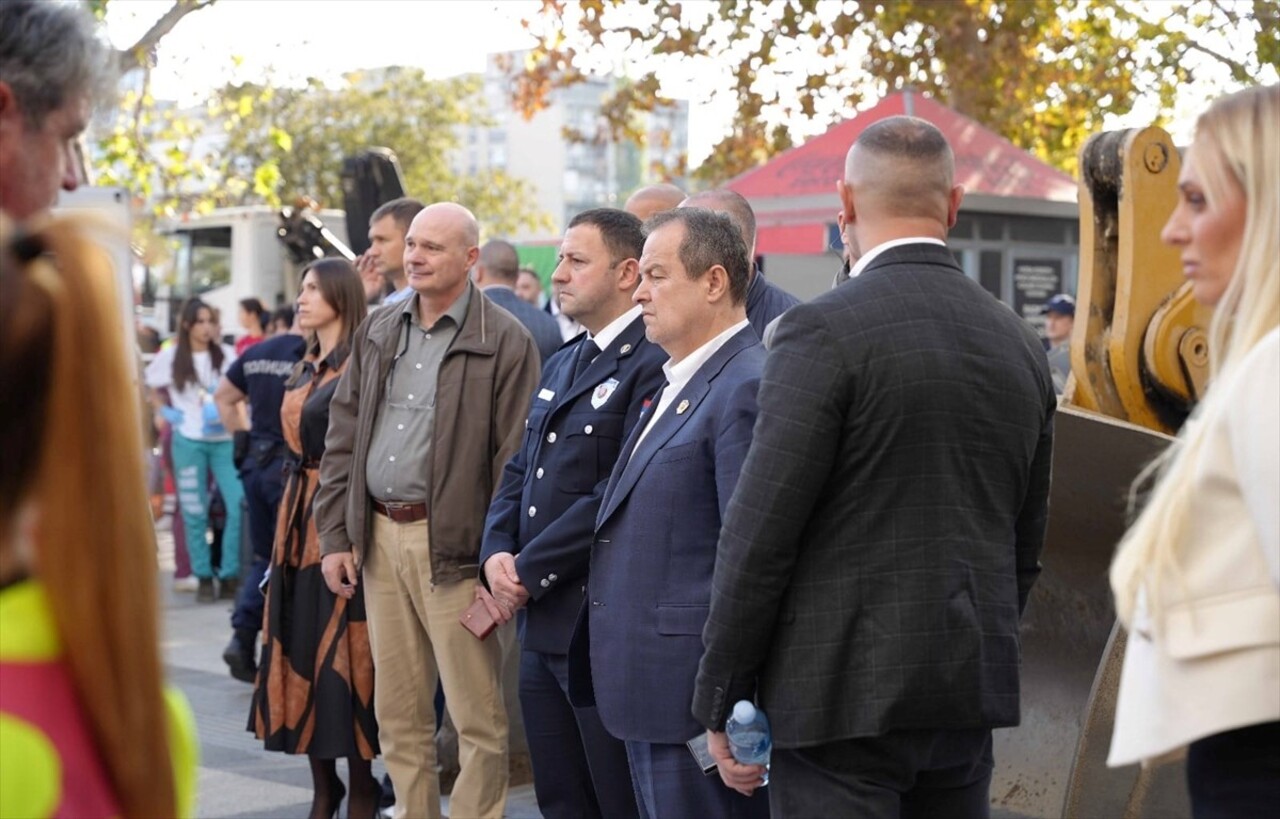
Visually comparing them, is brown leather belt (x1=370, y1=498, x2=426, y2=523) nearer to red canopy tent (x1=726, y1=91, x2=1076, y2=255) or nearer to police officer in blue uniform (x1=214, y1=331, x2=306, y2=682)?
police officer in blue uniform (x1=214, y1=331, x2=306, y2=682)

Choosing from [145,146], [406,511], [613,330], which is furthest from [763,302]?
[145,146]

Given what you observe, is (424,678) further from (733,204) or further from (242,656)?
(242,656)

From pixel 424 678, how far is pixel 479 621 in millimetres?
681

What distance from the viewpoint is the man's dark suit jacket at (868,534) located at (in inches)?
139

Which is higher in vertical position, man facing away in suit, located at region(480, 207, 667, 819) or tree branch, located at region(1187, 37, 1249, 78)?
tree branch, located at region(1187, 37, 1249, 78)

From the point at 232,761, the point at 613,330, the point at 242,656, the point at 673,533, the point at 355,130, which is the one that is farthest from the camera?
the point at 355,130

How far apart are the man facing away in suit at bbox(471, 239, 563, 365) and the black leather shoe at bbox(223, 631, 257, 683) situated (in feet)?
7.88

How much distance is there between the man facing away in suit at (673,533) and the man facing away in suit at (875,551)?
2.51 ft

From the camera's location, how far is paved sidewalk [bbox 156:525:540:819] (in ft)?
24.0

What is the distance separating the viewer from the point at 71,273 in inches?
65.9

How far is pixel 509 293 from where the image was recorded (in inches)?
331

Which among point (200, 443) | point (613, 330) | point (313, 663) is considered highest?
point (613, 330)

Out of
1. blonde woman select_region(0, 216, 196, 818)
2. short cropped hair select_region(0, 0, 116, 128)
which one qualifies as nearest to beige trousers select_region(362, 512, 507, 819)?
short cropped hair select_region(0, 0, 116, 128)

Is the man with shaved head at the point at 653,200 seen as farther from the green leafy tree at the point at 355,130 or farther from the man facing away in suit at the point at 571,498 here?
the green leafy tree at the point at 355,130
